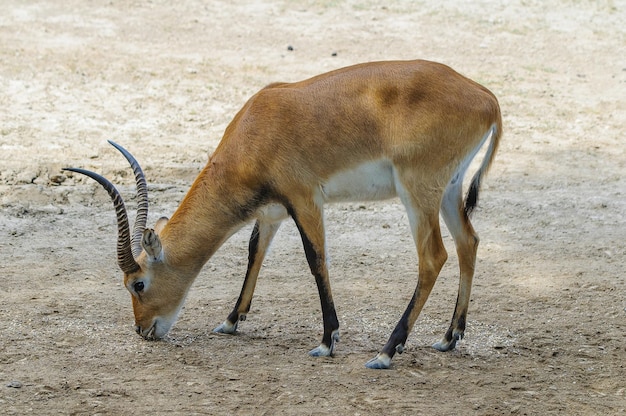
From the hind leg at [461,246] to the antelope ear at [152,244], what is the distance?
1959 millimetres

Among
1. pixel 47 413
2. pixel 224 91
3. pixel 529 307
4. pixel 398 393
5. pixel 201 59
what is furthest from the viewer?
pixel 201 59

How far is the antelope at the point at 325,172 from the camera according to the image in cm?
603

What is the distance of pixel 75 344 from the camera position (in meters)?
6.23

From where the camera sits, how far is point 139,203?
6234 millimetres

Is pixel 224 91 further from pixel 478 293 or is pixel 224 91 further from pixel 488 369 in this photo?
pixel 488 369

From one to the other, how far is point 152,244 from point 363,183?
1.43m

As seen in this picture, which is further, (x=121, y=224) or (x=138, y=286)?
(x=138, y=286)

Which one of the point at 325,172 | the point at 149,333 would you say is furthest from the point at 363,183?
the point at 149,333

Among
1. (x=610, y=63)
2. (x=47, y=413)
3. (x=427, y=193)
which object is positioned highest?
(x=427, y=193)

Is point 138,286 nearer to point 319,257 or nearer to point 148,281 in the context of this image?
point 148,281

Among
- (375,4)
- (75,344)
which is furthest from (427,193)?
(375,4)

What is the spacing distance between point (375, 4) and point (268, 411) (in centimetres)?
1131

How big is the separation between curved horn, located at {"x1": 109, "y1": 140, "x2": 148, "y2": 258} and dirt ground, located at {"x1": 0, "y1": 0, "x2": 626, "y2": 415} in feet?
2.09

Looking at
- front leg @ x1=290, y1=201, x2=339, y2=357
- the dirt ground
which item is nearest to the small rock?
the dirt ground
